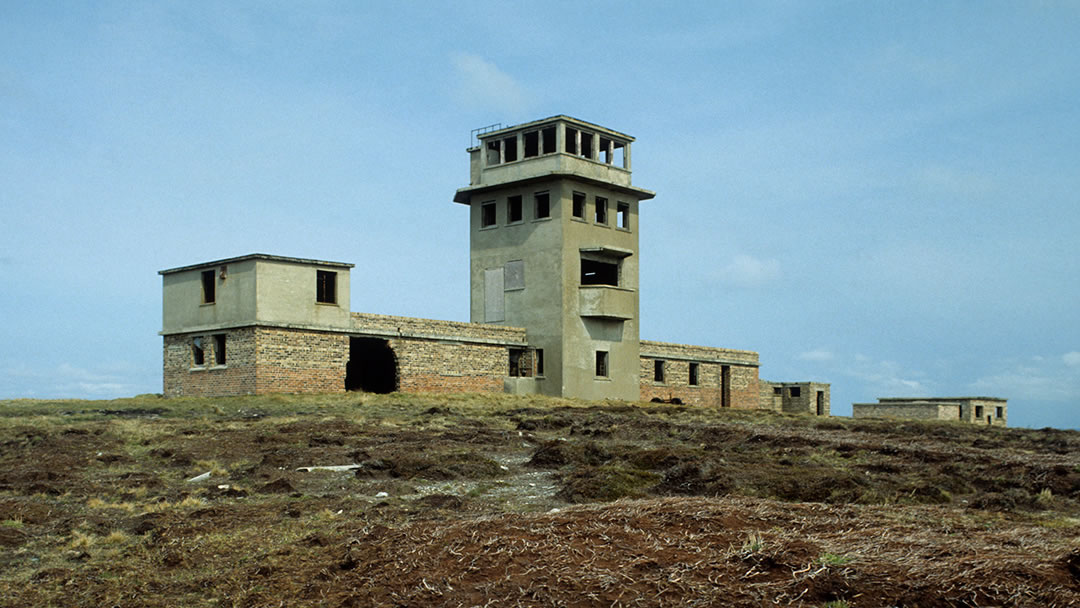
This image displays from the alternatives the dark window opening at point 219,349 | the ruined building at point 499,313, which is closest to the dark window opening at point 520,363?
the ruined building at point 499,313

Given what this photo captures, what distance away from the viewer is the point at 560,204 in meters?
45.8

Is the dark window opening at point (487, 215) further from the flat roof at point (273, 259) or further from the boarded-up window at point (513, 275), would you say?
the flat roof at point (273, 259)

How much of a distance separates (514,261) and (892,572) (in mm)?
40861

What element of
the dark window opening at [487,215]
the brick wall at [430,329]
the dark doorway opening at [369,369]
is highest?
the dark window opening at [487,215]

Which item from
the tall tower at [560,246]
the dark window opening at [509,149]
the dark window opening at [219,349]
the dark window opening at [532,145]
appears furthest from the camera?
the dark window opening at [532,145]

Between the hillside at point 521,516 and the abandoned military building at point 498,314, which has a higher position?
the abandoned military building at point 498,314

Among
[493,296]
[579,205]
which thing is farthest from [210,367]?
[579,205]

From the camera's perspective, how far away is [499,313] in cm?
4853

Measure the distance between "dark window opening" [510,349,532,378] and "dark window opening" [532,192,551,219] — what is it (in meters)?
7.09

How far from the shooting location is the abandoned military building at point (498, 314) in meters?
36.4

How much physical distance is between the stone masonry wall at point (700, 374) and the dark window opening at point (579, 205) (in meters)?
9.01

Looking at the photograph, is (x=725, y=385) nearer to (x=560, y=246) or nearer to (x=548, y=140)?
(x=560, y=246)

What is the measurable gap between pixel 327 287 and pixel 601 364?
15894 millimetres

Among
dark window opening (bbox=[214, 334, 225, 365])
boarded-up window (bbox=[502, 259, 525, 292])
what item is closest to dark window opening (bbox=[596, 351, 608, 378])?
boarded-up window (bbox=[502, 259, 525, 292])
